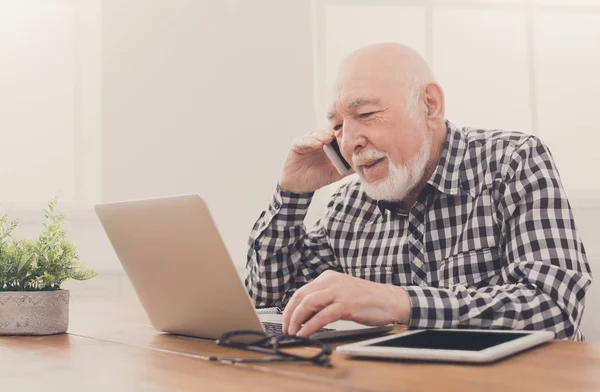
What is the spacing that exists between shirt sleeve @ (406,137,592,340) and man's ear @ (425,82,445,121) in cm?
25

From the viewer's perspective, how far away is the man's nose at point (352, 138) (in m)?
1.66

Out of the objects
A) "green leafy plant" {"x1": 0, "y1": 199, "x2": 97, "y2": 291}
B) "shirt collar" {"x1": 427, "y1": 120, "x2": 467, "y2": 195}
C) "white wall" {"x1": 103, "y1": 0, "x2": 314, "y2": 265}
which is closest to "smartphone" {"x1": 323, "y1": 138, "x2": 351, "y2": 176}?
"shirt collar" {"x1": 427, "y1": 120, "x2": 467, "y2": 195}

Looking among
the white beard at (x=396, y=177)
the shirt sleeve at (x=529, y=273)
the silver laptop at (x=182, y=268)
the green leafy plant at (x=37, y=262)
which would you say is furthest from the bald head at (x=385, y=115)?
the green leafy plant at (x=37, y=262)

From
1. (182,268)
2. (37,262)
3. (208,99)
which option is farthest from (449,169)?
(208,99)

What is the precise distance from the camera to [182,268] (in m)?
1.03

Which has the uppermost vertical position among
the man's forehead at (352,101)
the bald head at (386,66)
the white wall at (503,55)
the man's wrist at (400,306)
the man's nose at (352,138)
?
the white wall at (503,55)

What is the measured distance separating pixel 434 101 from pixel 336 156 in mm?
294

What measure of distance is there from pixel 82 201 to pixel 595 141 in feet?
8.57

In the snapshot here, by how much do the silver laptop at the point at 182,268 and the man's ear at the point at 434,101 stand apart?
727 millimetres

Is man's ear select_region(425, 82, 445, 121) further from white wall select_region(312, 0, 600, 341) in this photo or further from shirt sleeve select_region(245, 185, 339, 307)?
white wall select_region(312, 0, 600, 341)

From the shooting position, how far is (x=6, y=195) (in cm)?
326

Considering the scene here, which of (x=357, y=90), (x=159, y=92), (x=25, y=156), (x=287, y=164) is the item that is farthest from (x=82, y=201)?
(x=357, y=90)

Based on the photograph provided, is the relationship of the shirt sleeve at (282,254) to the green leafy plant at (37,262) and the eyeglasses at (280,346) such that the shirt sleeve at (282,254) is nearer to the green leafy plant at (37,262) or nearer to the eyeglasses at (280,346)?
the green leafy plant at (37,262)

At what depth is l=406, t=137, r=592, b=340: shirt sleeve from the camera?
1.18 meters
